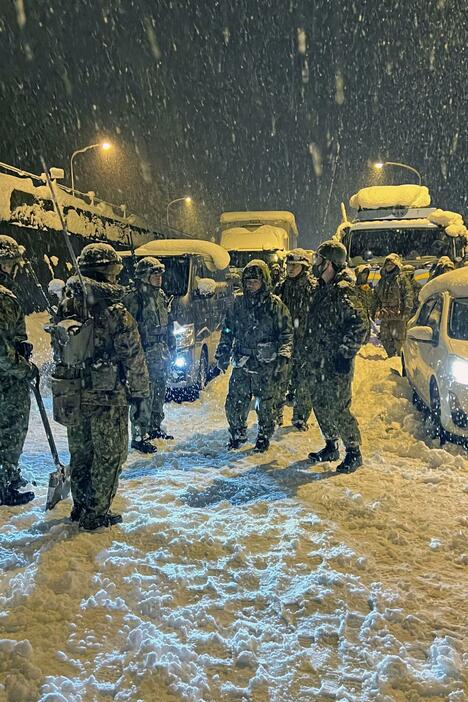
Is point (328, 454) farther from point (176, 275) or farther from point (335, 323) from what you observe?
point (176, 275)

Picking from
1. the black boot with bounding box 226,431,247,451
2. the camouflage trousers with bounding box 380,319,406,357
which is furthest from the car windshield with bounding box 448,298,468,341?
the camouflage trousers with bounding box 380,319,406,357

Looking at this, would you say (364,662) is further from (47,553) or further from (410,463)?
(410,463)

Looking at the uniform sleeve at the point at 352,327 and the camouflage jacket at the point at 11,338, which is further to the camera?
the uniform sleeve at the point at 352,327

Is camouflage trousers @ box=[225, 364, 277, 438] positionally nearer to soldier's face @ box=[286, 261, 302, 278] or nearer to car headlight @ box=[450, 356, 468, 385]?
soldier's face @ box=[286, 261, 302, 278]

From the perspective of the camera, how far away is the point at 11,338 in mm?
4488

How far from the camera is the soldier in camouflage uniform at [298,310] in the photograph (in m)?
6.80

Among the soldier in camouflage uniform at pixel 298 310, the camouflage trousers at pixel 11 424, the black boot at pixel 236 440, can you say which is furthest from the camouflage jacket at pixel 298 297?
the camouflage trousers at pixel 11 424

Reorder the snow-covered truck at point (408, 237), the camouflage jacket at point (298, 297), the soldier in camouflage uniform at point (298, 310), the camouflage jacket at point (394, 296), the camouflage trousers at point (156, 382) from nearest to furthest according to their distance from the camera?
the camouflage trousers at point (156, 382) < the soldier in camouflage uniform at point (298, 310) < the camouflage jacket at point (298, 297) < the camouflage jacket at point (394, 296) < the snow-covered truck at point (408, 237)

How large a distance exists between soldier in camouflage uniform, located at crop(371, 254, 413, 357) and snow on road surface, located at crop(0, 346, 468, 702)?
5.47 m

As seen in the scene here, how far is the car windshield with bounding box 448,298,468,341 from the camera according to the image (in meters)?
6.12

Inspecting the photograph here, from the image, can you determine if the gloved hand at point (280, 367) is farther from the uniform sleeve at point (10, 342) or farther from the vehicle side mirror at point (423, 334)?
the uniform sleeve at point (10, 342)

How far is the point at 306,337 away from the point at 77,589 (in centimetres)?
330

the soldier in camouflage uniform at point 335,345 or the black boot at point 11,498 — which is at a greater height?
the soldier in camouflage uniform at point 335,345

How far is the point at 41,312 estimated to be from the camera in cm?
1236
